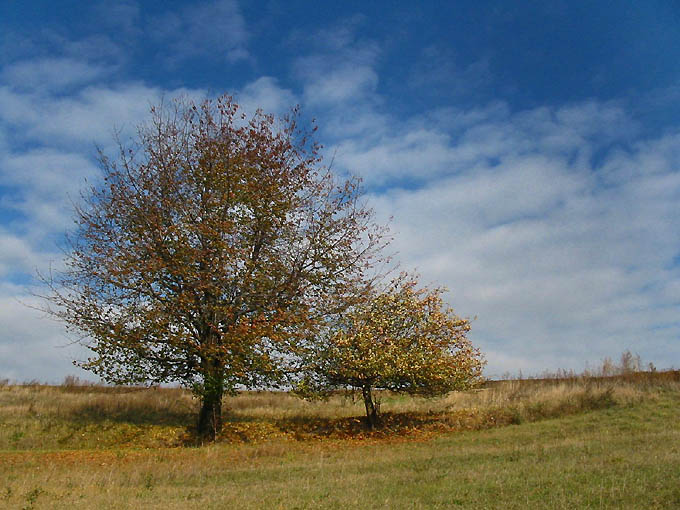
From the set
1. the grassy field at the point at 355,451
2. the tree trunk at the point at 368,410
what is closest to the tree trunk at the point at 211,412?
the grassy field at the point at 355,451

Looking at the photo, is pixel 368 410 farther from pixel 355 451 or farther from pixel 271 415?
pixel 355 451

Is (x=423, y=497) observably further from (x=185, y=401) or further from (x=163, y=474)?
(x=185, y=401)

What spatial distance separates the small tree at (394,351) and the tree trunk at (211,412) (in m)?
3.52

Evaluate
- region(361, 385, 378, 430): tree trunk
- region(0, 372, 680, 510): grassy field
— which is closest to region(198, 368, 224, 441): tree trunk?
region(0, 372, 680, 510): grassy field

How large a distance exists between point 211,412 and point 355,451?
7.53 metres

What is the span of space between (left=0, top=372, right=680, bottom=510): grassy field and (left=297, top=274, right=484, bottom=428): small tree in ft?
6.47

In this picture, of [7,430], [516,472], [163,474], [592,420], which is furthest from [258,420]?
[516,472]

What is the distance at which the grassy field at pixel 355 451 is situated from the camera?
10.9 meters

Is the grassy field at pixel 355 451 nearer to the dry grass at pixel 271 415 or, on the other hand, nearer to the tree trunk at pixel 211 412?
the dry grass at pixel 271 415

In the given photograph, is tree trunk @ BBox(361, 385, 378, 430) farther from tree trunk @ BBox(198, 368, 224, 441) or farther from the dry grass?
tree trunk @ BBox(198, 368, 224, 441)

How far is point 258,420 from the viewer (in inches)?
1068

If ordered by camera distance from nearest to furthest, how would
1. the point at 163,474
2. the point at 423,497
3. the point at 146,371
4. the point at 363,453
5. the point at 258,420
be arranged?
the point at 423,497
the point at 163,474
the point at 363,453
the point at 146,371
the point at 258,420

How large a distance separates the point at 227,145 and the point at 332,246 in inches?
242

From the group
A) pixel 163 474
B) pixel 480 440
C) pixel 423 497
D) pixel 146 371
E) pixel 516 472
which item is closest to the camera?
pixel 423 497
